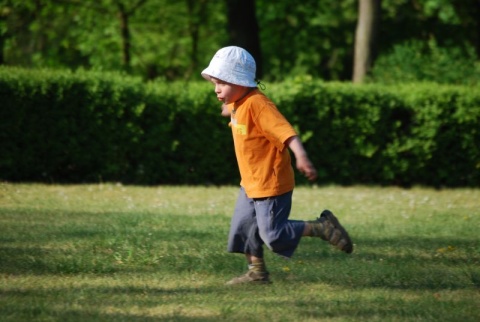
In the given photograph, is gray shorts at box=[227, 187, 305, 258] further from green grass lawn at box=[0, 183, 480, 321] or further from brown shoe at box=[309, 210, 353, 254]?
green grass lawn at box=[0, 183, 480, 321]

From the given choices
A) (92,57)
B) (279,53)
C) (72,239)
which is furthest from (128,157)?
(279,53)

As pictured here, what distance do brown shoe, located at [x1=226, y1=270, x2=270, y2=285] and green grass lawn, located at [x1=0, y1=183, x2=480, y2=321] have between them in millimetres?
117

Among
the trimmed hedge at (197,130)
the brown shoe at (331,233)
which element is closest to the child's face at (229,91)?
the brown shoe at (331,233)

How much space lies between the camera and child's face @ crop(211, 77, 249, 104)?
6.05 metres

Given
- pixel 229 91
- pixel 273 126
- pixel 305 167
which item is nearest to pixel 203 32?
pixel 229 91

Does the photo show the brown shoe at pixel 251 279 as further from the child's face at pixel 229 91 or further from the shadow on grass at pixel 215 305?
the child's face at pixel 229 91

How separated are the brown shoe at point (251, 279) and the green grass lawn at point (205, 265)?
117mm

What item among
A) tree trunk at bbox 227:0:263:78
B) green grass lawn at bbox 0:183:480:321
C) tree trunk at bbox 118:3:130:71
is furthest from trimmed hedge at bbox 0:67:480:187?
tree trunk at bbox 118:3:130:71

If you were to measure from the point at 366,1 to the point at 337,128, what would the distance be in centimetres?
527

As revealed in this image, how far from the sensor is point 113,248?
740cm

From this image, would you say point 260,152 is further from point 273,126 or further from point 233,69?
point 233,69

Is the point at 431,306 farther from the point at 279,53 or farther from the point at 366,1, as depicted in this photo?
the point at 279,53

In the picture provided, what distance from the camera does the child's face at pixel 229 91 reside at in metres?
6.05

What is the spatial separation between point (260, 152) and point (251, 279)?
966mm
